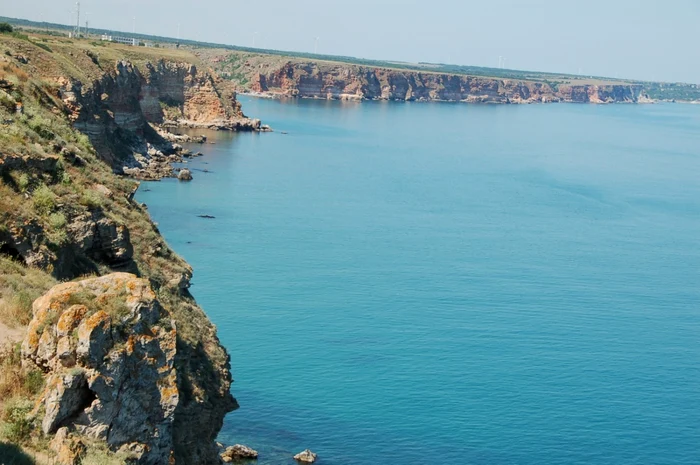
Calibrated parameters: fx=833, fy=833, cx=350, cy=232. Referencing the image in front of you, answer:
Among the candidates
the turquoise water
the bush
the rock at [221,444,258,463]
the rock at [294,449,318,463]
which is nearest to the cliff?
the bush

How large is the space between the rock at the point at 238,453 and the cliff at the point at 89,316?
6.88 metres

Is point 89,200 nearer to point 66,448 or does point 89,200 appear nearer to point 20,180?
point 20,180

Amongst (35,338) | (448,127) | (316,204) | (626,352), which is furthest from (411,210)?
(448,127)

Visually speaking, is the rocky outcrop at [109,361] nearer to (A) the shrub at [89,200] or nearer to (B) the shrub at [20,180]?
(B) the shrub at [20,180]

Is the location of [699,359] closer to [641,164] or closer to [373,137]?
[641,164]

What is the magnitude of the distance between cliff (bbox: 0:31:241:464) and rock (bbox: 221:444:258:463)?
6.88 metres

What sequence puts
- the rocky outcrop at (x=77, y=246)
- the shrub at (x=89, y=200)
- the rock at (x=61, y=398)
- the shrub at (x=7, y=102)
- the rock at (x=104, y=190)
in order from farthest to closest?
the shrub at (x=7, y=102)
the rock at (x=104, y=190)
the shrub at (x=89, y=200)
the rocky outcrop at (x=77, y=246)
the rock at (x=61, y=398)

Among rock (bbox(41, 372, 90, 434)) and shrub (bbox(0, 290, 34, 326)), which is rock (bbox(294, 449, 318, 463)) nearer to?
shrub (bbox(0, 290, 34, 326))

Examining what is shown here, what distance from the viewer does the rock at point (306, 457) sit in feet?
95.3

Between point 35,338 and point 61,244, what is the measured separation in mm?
5612

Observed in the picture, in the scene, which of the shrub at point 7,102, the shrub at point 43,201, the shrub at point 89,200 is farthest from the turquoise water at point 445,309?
the shrub at point 43,201

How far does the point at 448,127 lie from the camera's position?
16975 centimetres

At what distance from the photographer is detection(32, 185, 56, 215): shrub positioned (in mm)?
18031

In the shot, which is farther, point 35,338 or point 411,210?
point 411,210
